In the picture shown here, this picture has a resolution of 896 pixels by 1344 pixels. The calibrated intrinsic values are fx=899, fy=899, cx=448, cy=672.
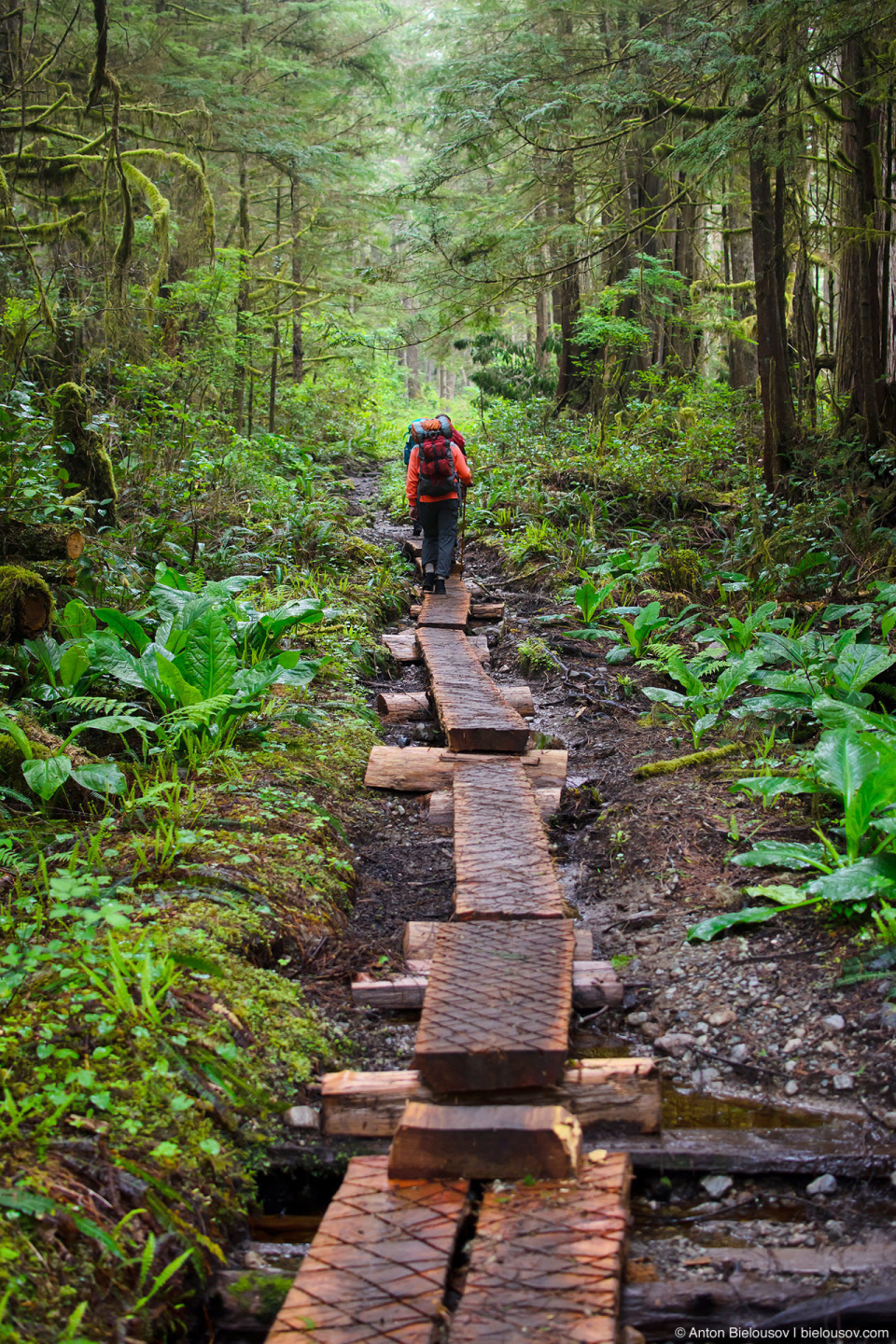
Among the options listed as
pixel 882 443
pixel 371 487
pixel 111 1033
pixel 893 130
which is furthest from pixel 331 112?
pixel 111 1033

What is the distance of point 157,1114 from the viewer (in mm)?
2545

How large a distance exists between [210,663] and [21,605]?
130 centimetres

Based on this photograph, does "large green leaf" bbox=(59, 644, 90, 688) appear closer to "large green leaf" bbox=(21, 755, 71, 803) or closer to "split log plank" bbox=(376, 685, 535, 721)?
"large green leaf" bbox=(21, 755, 71, 803)

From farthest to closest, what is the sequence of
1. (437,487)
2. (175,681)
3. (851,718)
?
(437,487) → (175,681) → (851,718)

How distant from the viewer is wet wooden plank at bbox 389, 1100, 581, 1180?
2.49 meters

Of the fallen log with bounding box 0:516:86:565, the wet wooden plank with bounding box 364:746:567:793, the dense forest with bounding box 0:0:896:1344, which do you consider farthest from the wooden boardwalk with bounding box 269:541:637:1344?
the fallen log with bounding box 0:516:86:565

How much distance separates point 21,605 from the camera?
5.47m

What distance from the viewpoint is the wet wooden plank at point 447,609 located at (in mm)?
9031

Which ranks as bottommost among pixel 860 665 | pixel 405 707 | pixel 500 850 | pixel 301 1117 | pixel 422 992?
pixel 301 1117

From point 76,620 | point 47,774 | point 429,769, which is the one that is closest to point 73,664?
point 76,620

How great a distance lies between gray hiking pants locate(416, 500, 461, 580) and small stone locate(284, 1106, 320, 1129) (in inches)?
307

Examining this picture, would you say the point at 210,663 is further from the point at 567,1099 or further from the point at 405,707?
the point at 567,1099

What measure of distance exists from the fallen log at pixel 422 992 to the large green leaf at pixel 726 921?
18.0 inches

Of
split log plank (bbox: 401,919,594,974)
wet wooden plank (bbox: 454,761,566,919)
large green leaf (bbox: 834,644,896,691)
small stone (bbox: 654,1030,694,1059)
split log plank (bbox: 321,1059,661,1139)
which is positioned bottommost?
small stone (bbox: 654,1030,694,1059)
